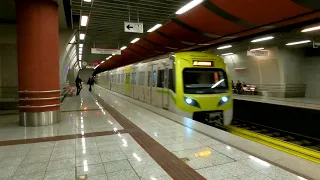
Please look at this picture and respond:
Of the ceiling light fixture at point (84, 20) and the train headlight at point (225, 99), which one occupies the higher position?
the ceiling light fixture at point (84, 20)

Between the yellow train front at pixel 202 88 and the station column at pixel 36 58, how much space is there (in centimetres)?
375

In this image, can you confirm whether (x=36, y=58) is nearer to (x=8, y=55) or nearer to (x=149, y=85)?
(x=149, y=85)

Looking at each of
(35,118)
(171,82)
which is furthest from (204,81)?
(35,118)

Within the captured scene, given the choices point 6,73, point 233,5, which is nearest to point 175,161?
point 233,5

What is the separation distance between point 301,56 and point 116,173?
17.0 metres

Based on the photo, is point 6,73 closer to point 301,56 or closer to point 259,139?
point 259,139

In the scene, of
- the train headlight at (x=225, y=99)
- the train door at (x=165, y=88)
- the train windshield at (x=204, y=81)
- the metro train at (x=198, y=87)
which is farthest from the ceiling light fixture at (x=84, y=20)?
the train headlight at (x=225, y=99)

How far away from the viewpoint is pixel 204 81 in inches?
289

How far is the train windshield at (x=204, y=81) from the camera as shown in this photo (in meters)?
7.10

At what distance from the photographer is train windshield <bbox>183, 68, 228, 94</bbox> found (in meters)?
7.10

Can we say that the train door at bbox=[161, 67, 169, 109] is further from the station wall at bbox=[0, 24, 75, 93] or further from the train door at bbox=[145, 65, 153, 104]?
the station wall at bbox=[0, 24, 75, 93]

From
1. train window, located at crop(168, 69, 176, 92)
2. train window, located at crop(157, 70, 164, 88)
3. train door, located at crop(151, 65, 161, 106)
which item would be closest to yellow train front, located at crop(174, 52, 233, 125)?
train window, located at crop(168, 69, 176, 92)

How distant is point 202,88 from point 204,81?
290 millimetres

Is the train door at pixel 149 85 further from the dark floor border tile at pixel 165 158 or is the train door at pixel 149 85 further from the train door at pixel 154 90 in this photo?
the dark floor border tile at pixel 165 158
